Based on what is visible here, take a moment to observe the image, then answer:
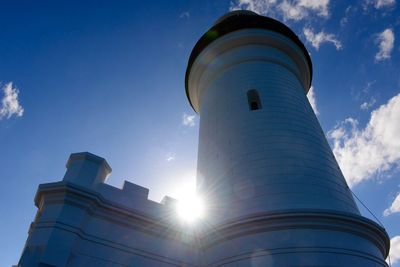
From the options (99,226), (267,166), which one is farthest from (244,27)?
(99,226)

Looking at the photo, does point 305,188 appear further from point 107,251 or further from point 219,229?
point 107,251

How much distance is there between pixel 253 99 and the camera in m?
10.6

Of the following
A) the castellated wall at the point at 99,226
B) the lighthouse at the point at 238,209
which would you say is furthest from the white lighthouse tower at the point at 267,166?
the castellated wall at the point at 99,226

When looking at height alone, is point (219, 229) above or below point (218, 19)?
below

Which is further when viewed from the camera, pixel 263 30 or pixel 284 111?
pixel 263 30

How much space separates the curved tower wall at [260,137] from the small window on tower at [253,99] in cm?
15

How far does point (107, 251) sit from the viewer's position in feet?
23.6

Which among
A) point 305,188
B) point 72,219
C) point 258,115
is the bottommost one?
point 72,219

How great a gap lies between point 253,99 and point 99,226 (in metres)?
6.40

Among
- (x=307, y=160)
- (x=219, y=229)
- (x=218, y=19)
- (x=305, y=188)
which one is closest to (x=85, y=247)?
(x=219, y=229)

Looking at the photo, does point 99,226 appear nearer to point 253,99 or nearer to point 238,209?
point 238,209

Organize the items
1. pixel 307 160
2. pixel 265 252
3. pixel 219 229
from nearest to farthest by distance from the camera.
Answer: pixel 265 252, pixel 219 229, pixel 307 160

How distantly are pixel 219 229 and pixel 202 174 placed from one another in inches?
107

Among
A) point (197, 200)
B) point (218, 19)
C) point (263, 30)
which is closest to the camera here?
point (197, 200)
